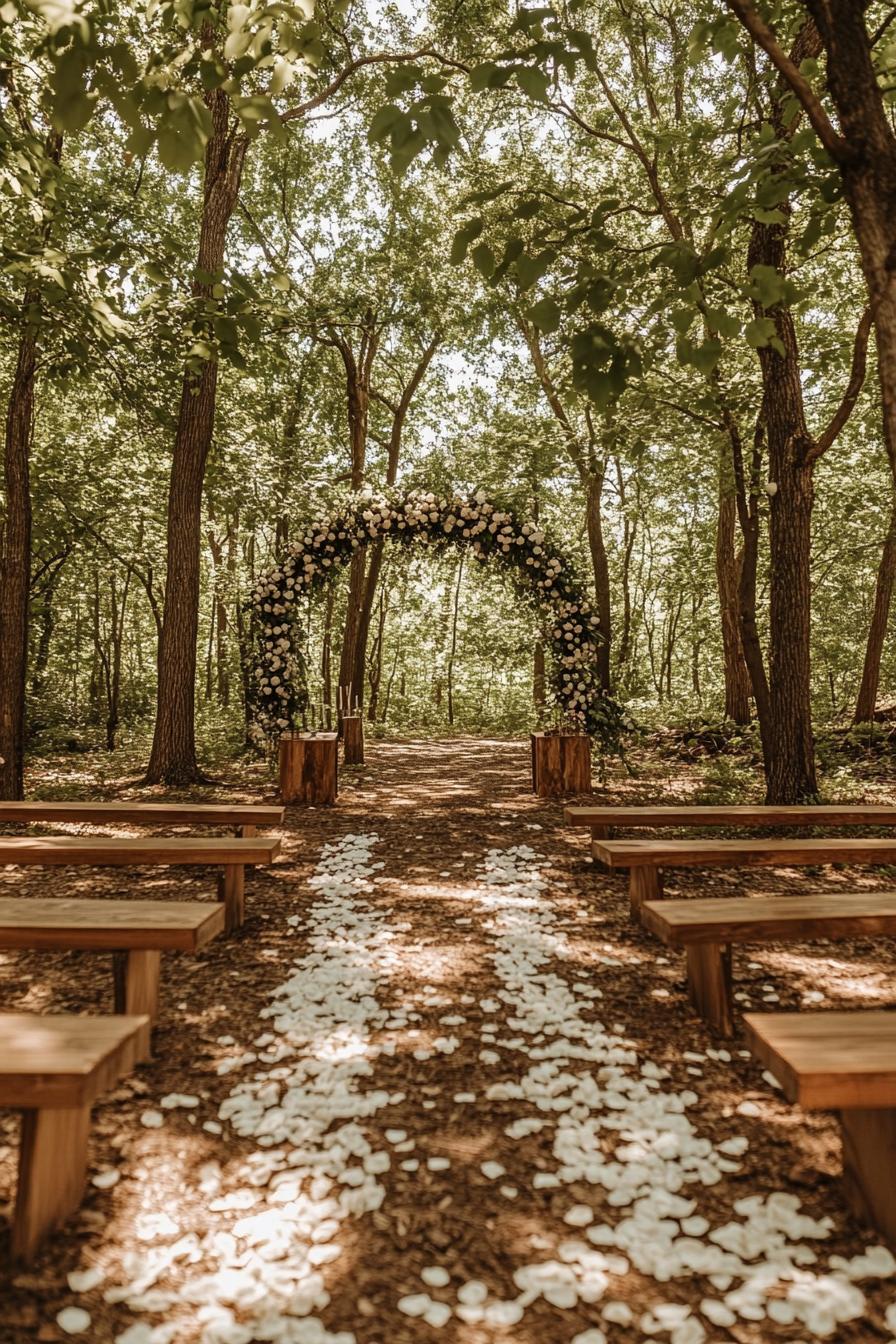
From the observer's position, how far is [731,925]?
2.84 m

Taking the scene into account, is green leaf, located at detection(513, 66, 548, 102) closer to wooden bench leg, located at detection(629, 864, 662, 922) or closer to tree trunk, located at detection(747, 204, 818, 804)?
wooden bench leg, located at detection(629, 864, 662, 922)

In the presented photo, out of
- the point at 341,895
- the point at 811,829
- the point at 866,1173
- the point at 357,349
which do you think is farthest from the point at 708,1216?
the point at 357,349

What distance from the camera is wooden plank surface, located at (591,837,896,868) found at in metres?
3.87

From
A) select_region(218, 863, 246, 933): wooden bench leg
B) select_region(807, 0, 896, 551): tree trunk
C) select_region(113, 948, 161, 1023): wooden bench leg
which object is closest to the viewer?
select_region(807, 0, 896, 551): tree trunk

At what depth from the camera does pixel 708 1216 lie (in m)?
2.03

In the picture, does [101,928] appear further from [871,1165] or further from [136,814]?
[871,1165]

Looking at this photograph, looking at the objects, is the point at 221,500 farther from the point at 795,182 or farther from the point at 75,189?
the point at 795,182

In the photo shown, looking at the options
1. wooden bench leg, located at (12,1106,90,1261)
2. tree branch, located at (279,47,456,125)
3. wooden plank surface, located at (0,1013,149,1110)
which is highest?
tree branch, located at (279,47,456,125)

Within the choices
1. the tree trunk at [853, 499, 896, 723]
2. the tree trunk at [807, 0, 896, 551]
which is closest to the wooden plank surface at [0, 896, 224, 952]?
the tree trunk at [807, 0, 896, 551]

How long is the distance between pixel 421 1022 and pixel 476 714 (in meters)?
21.7

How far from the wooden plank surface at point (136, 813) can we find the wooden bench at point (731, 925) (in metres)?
2.88

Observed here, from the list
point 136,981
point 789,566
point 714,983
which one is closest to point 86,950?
point 136,981

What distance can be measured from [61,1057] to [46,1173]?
35cm

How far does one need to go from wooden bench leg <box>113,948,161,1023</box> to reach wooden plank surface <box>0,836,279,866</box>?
892mm
